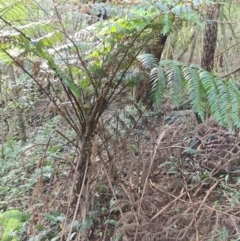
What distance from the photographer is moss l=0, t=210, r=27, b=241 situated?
2838 mm

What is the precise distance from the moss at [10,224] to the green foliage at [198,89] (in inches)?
58.4

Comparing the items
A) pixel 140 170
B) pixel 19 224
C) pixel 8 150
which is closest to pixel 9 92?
pixel 8 150

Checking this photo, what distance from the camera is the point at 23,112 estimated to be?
613 centimetres

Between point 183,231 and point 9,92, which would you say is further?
point 9,92

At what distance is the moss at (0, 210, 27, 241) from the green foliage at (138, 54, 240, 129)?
148cm

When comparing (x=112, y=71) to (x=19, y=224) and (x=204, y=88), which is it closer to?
(x=204, y=88)

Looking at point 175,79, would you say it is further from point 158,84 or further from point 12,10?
point 12,10

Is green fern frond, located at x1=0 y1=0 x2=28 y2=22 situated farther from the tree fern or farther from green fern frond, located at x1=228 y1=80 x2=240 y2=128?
green fern frond, located at x1=228 y1=80 x2=240 y2=128

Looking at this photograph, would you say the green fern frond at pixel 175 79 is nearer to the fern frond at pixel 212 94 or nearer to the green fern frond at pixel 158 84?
the green fern frond at pixel 158 84

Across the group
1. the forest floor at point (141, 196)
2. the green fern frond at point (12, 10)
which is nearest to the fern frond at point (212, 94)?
the forest floor at point (141, 196)

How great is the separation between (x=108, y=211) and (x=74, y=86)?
0.90 metres

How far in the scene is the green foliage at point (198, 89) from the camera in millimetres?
2277

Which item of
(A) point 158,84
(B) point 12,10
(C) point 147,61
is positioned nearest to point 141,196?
(A) point 158,84

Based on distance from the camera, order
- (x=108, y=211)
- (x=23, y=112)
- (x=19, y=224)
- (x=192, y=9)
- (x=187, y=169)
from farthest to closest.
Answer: (x=23, y=112) → (x=187, y=169) → (x=19, y=224) → (x=108, y=211) → (x=192, y=9)
